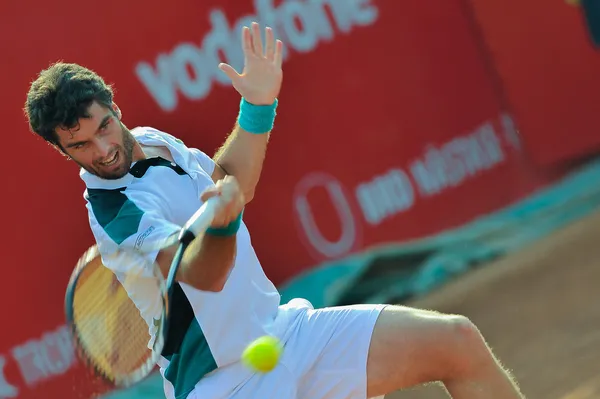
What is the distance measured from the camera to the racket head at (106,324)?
2855 mm

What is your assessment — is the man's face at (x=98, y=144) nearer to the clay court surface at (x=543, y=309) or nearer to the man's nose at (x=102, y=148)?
the man's nose at (x=102, y=148)

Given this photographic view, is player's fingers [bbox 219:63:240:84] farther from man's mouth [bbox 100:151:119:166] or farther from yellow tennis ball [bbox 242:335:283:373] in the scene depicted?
yellow tennis ball [bbox 242:335:283:373]

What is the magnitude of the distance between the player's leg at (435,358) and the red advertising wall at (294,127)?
2021 millimetres

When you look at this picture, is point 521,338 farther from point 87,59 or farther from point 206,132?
point 87,59

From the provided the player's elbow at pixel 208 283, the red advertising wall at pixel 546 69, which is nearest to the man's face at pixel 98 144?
the player's elbow at pixel 208 283

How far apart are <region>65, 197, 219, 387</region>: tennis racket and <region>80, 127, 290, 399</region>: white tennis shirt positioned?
1 centimetres

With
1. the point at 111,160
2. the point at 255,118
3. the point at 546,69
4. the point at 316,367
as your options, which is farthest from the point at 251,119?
the point at 546,69

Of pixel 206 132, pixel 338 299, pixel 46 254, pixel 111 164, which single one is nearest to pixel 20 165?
pixel 46 254

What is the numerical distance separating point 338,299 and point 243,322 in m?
3.35

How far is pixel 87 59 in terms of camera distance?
5.34 m

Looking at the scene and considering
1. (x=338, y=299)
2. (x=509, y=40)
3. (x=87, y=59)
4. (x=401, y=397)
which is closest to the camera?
(x=401, y=397)

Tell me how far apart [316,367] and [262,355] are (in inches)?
9.9

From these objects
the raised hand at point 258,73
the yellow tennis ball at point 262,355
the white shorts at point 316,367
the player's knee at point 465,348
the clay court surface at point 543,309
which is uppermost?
the raised hand at point 258,73

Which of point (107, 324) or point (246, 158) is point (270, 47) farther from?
point (107, 324)
